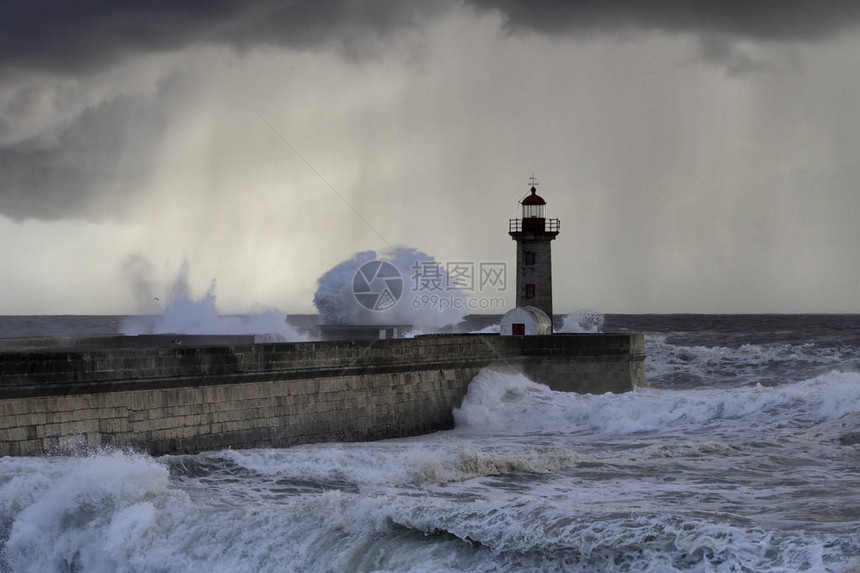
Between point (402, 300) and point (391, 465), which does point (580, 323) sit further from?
point (391, 465)

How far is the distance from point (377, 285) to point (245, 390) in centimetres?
1872

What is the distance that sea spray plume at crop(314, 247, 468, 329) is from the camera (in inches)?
1156

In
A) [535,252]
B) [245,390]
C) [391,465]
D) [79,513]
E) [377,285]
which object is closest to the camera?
[79,513]

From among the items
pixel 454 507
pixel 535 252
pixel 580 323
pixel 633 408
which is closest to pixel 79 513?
pixel 454 507

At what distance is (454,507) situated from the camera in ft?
26.3

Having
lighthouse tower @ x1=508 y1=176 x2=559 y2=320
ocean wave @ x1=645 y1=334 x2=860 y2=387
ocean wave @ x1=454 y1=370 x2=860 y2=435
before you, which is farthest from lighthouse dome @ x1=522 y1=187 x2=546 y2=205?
ocean wave @ x1=645 y1=334 x2=860 y2=387

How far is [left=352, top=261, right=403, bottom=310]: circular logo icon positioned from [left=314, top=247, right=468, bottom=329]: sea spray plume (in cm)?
12

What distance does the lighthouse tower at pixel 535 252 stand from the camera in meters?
19.8

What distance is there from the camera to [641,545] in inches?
279

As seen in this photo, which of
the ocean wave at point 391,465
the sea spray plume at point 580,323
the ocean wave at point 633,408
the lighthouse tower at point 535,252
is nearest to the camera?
the ocean wave at point 391,465

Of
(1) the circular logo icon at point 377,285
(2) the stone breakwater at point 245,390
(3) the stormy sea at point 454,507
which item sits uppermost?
(1) the circular logo icon at point 377,285

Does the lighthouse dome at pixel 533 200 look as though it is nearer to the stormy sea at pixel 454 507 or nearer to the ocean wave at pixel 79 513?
the stormy sea at pixel 454 507

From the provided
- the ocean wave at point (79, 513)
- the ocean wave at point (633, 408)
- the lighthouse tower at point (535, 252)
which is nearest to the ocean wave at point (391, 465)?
the ocean wave at point (79, 513)

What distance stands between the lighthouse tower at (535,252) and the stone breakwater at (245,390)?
2461mm
